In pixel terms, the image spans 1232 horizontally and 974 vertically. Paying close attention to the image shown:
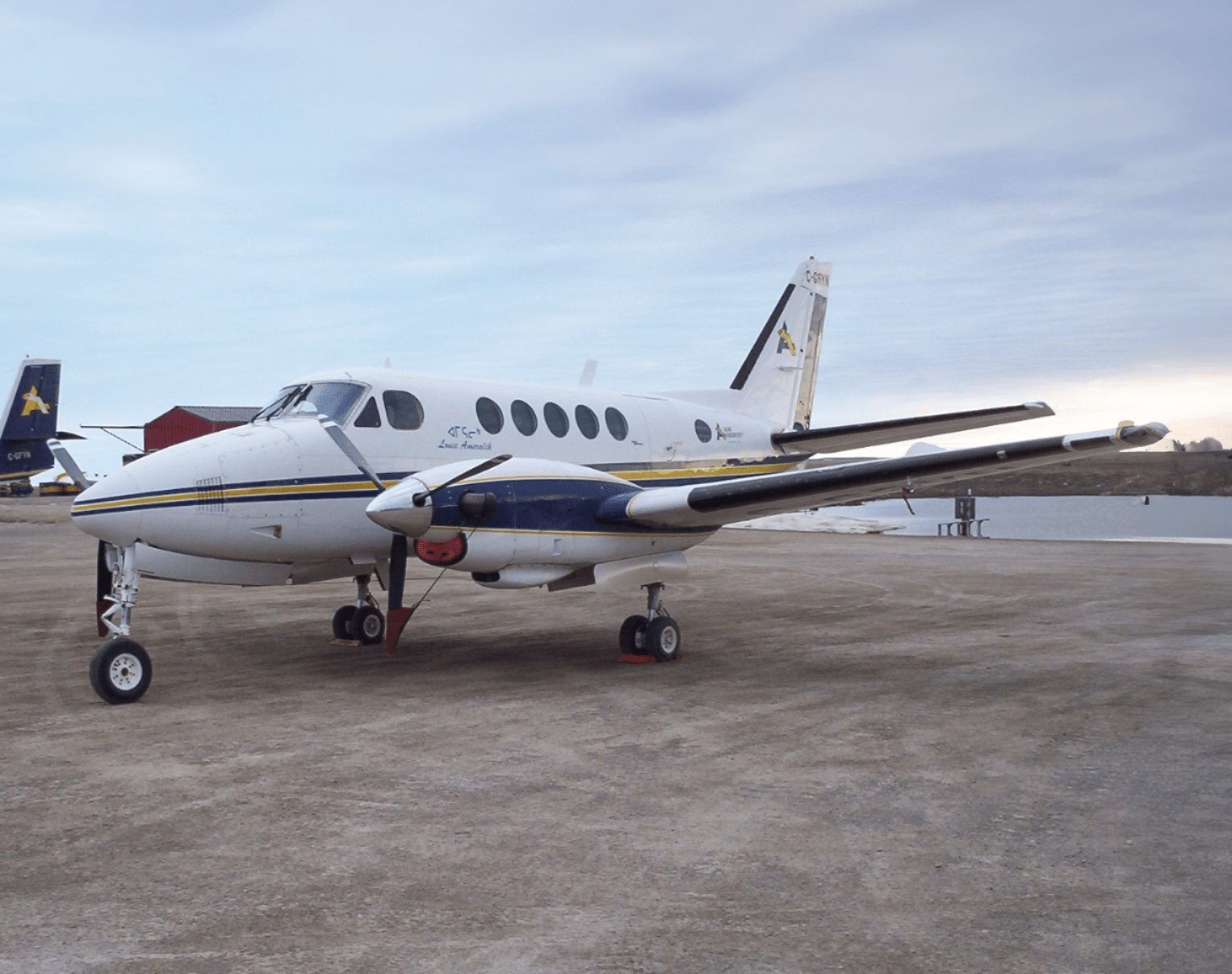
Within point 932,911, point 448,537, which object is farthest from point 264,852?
point 448,537

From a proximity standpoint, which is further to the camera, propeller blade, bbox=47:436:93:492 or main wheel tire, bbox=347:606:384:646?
main wheel tire, bbox=347:606:384:646

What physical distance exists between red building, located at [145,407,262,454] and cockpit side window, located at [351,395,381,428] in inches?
1922

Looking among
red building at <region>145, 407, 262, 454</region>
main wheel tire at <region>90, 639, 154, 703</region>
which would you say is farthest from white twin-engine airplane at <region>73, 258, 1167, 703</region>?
red building at <region>145, 407, 262, 454</region>

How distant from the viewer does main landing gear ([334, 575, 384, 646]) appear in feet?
41.2

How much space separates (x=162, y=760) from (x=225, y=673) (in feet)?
12.3

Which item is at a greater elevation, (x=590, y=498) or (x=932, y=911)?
(x=590, y=498)

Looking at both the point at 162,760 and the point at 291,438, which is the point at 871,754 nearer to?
the point at 162,760

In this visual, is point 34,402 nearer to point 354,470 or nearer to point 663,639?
point 354,470

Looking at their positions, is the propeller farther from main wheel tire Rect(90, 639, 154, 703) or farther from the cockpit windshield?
main wheel tire Rect(90, 639, 154, 703)

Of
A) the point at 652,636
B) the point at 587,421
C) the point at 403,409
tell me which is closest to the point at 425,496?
the point at 403,409

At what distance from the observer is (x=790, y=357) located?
54.0ft

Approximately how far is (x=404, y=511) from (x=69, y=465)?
327 cm

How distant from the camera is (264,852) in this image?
16.4ft

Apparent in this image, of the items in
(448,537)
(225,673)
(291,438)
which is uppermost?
(291,438)
